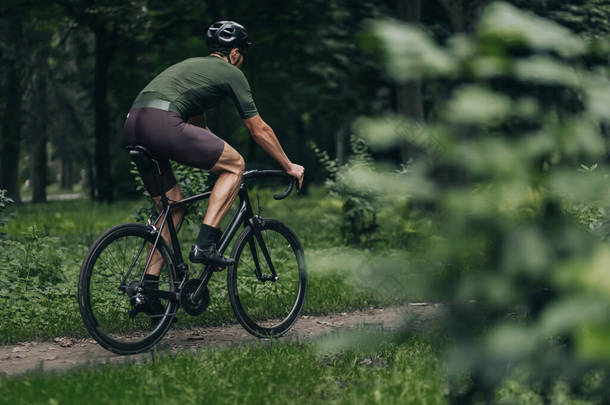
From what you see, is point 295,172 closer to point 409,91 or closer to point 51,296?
point 51,296

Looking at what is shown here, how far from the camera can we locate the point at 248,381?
3.66m

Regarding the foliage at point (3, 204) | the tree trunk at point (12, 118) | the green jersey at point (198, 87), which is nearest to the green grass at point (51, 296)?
the foliage at point (3, 204)

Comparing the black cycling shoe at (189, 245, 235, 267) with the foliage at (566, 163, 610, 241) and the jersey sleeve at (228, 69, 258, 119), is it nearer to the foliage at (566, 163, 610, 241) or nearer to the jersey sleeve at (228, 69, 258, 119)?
the jersey sleeve at (228, 69, 258, 119)

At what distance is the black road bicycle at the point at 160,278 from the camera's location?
4262 mm

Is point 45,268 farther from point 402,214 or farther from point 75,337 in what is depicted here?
point 402,214

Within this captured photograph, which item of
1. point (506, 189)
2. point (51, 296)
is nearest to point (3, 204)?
point (51, 296)

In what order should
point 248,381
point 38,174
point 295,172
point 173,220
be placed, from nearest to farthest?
point 248,381 < point 173,220 < point 295,172 < point 38,174

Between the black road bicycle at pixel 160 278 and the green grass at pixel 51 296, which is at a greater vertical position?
the black road bicycle at pixel 160 278

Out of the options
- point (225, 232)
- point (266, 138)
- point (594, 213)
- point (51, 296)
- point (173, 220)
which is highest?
point (594, 213)

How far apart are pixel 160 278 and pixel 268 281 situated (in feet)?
3.45

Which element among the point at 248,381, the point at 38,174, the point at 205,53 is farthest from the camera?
the point at 38,174

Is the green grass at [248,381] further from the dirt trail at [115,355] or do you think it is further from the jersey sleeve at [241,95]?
the jersey sleeve at [241,95]

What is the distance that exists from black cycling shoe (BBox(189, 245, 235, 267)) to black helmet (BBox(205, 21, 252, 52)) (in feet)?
4.38

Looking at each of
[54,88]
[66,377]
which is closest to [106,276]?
[66,377]
